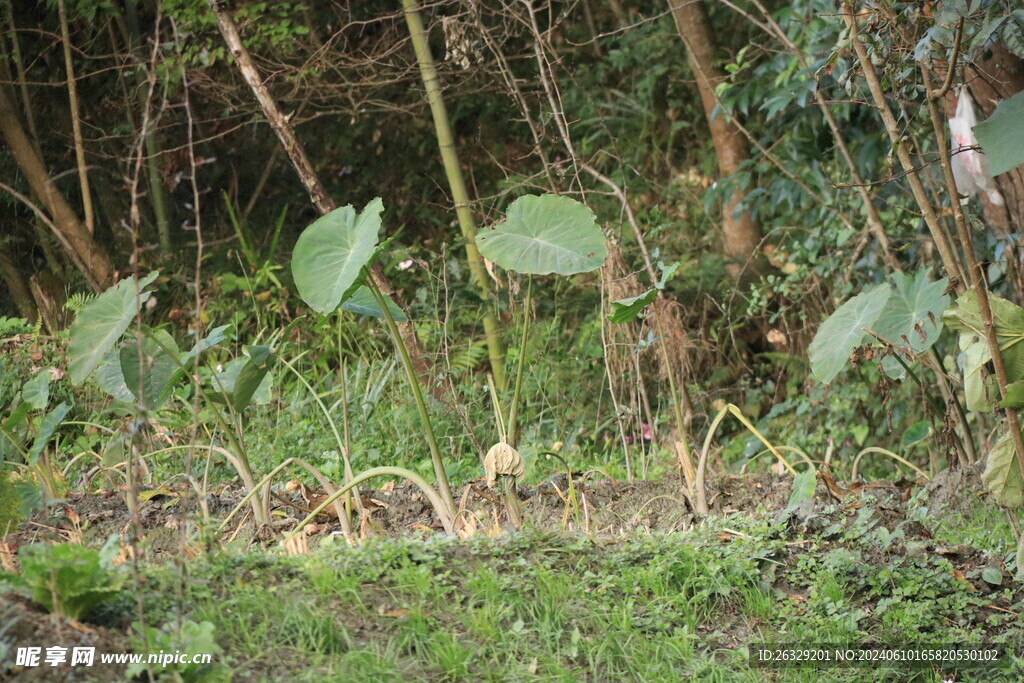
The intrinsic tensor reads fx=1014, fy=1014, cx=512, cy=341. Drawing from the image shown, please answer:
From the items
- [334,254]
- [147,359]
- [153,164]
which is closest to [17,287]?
[153,164]

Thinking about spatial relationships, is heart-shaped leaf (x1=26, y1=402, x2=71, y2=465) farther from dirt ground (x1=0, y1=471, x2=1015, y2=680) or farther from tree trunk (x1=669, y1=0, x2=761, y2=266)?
tree trunk (x1=669, y1=0, x2=761, y2=266)

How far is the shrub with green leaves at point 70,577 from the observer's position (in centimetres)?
219

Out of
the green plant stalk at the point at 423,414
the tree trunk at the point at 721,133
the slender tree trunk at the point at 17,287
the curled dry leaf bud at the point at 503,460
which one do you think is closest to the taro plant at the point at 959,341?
the curled dry leaf bud at the point at 503,460

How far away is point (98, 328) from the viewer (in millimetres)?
3453

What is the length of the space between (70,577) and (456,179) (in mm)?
4198

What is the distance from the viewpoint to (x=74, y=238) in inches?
263

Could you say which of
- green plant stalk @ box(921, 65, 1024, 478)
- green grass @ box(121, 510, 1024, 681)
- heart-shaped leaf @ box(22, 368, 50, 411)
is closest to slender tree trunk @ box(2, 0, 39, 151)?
heart-shaped leaf @ box(22, 368, 50, 411)

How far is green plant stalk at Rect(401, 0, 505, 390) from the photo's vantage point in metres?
5.74

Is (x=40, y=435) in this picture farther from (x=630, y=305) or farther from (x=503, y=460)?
(x=630, y=305)

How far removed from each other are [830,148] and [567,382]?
2003 millimetres

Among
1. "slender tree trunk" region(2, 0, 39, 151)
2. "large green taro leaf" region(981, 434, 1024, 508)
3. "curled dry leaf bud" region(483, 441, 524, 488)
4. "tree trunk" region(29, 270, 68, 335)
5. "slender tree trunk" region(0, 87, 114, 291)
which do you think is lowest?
"large green taro leaf" region(981, 434, 1024, 508)

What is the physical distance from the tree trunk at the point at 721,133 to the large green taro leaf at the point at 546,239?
10.7 feet

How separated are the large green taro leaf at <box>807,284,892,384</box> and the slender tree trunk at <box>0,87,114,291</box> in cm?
485

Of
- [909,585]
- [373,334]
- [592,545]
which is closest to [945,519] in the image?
[909,585]
